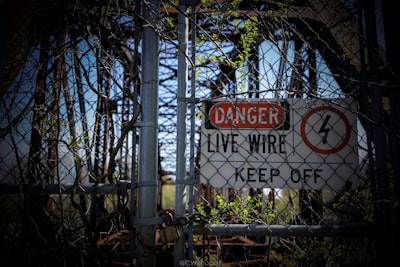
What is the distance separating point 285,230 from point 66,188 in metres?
1.13

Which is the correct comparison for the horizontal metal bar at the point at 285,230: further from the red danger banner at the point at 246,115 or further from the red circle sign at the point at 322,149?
the red danger banner at the point at 246,115

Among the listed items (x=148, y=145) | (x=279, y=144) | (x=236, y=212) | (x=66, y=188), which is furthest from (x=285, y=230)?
(x=66, y=188)

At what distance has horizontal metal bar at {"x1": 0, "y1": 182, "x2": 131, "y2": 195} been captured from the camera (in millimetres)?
1439

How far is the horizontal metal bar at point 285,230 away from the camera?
1379 mm

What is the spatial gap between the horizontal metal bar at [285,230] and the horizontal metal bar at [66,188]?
1.41 feet

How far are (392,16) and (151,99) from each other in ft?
4.96

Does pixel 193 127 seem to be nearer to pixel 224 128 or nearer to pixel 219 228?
pixel 224 128

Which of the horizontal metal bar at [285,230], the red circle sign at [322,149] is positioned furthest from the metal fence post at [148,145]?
the red circle sign at [322,149]

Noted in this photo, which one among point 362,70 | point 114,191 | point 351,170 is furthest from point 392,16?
point 114,191

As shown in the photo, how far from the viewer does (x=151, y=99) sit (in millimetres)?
1395

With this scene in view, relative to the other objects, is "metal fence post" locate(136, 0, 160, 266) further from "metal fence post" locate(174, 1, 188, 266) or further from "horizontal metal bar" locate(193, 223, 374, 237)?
A: "horizontal metal bar" locate(193, 223, 374, 237)

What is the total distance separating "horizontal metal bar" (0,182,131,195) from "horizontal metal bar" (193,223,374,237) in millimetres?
430

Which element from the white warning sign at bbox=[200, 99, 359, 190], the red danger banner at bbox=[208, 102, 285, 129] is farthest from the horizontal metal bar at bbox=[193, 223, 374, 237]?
the red danger banner at bbox=[208, 102, 285, 129]

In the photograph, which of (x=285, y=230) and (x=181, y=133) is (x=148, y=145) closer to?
(x=181, y=133)
